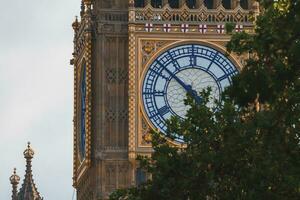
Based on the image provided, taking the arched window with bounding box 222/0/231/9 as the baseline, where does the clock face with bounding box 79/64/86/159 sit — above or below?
below

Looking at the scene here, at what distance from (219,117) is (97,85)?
26.5 m

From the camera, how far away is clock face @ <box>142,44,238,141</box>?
286ft

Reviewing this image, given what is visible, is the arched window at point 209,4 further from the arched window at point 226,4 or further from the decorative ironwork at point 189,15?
the decorative ironwork at point 189,15

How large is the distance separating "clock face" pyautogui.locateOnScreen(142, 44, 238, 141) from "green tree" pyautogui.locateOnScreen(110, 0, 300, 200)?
75.8 feet

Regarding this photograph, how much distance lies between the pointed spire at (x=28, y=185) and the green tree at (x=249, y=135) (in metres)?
39.2

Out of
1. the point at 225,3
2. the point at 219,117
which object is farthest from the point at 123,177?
the point at 219,117

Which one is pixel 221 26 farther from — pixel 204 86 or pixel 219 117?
pixel 219 117

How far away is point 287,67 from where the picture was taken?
54719 mm

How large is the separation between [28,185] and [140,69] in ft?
59.6

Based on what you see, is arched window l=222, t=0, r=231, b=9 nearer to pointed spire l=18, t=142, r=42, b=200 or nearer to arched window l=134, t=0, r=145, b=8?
arched window l=134, t=0, r=145, b=8

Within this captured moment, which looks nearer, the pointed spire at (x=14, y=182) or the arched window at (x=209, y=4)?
the arched window at (x=209, y=4)

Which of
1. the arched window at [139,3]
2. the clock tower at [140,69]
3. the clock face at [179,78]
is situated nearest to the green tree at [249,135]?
the clock face at [179,78]

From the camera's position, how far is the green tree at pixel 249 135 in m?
54.7

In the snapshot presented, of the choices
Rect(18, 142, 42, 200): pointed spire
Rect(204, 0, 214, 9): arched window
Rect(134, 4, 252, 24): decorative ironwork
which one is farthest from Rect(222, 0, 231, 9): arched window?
Rect(18, 142, 42, 200): pointed spire
